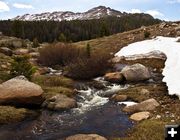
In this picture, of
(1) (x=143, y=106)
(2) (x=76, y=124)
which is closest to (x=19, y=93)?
(2) (x=76, y=124)

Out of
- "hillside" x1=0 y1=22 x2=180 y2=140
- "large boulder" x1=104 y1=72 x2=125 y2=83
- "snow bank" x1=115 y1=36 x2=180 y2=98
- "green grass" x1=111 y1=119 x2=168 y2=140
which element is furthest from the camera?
"large boulder" x1=104 y1=72 x2=125 y2=83

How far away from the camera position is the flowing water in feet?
51.0

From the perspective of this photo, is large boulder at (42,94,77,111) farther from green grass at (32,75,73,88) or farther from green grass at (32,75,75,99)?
green grass at (32,75,73,88)

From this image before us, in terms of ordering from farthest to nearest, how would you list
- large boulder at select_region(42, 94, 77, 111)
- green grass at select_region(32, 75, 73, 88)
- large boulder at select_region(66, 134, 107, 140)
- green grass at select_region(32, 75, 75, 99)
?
green grass at select_region(32, 75, 73, 88)
green grass at select_region(32, 75, 75, 99)
large boulder at select_region(42, 94, 77, 111)
large boulder at select_region(66, 134, 107, 140)

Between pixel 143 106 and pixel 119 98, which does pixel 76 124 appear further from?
pixel 119 98

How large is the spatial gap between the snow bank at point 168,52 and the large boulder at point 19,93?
8777 millimetres

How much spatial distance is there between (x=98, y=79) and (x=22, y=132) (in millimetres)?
13960

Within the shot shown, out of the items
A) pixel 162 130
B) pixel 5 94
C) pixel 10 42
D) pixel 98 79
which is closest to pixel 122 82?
pixel 98 79

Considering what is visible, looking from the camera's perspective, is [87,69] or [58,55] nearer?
[87,69]

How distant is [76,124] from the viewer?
17031mm

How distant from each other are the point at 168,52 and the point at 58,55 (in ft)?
40.4

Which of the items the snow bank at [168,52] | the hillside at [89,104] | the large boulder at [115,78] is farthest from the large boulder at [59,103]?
the large boulder at [115,78]

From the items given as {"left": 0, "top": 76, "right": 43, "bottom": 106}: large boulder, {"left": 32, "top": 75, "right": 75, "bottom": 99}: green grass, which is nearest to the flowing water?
{"left": 0, "top": 76, "right": 43, "bottom": 106}: large boulder

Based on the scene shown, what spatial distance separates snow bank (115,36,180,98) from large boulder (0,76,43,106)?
878cm
